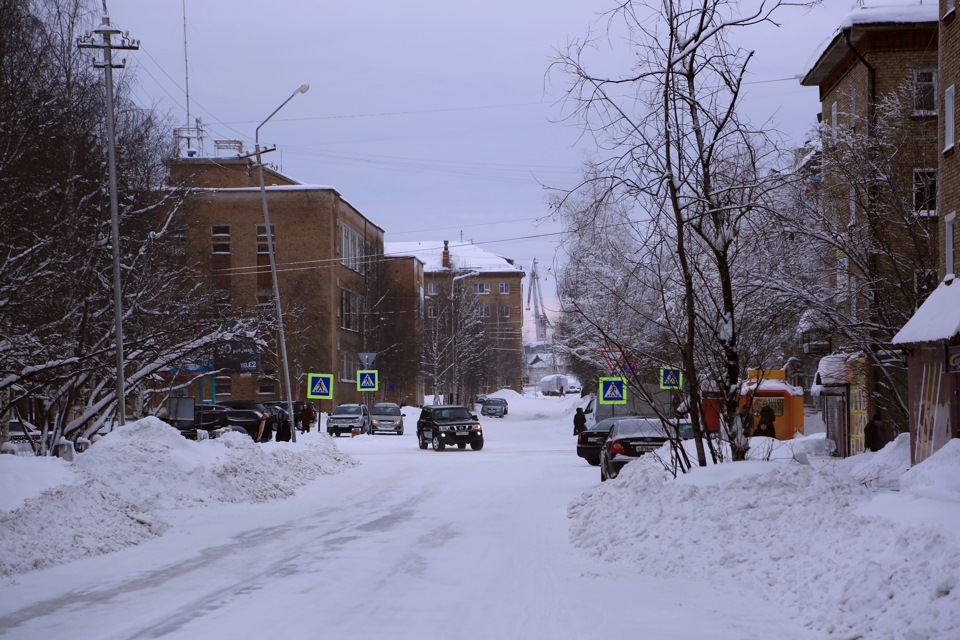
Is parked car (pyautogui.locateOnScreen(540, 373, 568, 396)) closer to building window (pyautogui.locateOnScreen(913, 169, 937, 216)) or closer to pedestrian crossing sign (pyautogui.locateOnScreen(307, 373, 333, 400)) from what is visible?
pedestrian crossing sign (pyautogui.locateOnScreen(307, 373, 333, 400))

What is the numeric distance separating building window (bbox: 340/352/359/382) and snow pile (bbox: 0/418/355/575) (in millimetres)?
42947

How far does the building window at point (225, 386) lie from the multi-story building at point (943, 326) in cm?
5487

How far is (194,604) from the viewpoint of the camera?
9781mm

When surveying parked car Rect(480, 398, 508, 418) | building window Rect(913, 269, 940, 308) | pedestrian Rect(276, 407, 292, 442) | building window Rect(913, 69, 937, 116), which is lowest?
parked car Rect(480, 398, 508, 418)

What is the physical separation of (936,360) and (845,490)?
964 cm

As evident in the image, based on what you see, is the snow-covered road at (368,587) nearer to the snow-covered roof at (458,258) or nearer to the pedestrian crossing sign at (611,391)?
the pedestrian crossing sign at (611,391)

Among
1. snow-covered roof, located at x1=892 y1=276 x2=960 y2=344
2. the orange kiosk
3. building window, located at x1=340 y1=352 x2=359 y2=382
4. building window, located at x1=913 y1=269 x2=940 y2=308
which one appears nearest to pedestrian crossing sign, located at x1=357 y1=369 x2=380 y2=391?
the orange kiosk

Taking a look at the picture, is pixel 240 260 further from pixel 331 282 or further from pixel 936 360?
pixel 936 360

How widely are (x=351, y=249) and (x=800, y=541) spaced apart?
234ft

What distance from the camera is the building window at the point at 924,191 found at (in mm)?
25078

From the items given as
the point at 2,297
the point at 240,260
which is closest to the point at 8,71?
the point at 2,297

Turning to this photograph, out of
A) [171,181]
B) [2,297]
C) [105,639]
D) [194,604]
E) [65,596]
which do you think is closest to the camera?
[105,639]

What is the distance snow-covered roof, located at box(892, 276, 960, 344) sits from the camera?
59.2 feet

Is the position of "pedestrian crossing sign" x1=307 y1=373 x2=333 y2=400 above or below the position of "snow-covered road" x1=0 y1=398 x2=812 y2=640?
above
